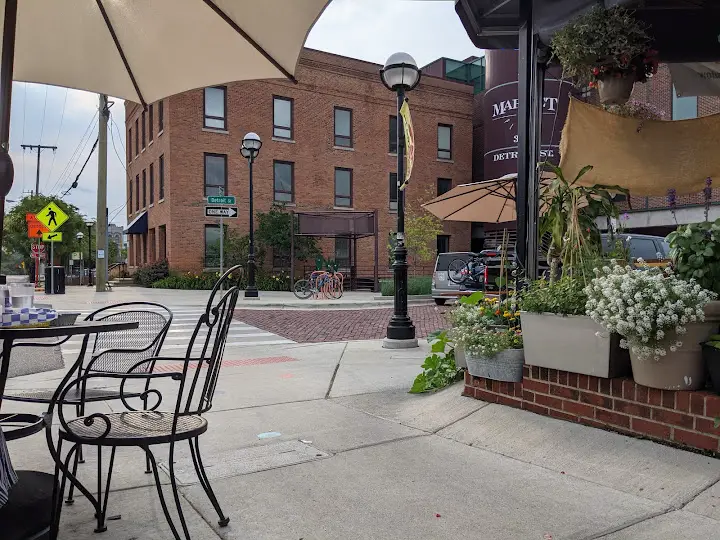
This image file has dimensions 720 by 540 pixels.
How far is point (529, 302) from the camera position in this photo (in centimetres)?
438

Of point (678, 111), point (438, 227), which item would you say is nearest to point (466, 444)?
point (678, 111)

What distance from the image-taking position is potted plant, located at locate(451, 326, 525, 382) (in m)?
4.54

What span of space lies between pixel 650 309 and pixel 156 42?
365 cm

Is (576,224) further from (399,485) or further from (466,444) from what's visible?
(399,485)

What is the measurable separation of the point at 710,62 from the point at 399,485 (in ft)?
17.4

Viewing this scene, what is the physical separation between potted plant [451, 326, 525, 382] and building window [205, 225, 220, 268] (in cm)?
2415

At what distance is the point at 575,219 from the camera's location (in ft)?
15.0

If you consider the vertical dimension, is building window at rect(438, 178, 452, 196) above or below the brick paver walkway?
above

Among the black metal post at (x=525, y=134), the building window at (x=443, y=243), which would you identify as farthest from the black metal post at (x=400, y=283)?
the building window at (x=443, y=243)

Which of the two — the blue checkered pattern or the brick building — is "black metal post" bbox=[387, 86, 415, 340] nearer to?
the blue checkered pattern

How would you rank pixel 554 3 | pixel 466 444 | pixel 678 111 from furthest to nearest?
pixel 678 111, pixel 554 3, pixel 466 444

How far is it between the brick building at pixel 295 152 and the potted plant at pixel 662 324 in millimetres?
25201

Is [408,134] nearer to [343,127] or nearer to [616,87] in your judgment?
[616,87]

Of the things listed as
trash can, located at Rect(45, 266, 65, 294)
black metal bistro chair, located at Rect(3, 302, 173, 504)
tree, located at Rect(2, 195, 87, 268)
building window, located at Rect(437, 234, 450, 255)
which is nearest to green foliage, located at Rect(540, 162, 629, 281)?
black metal bistro chair, located at Rect(3, 302, 173, 504)
